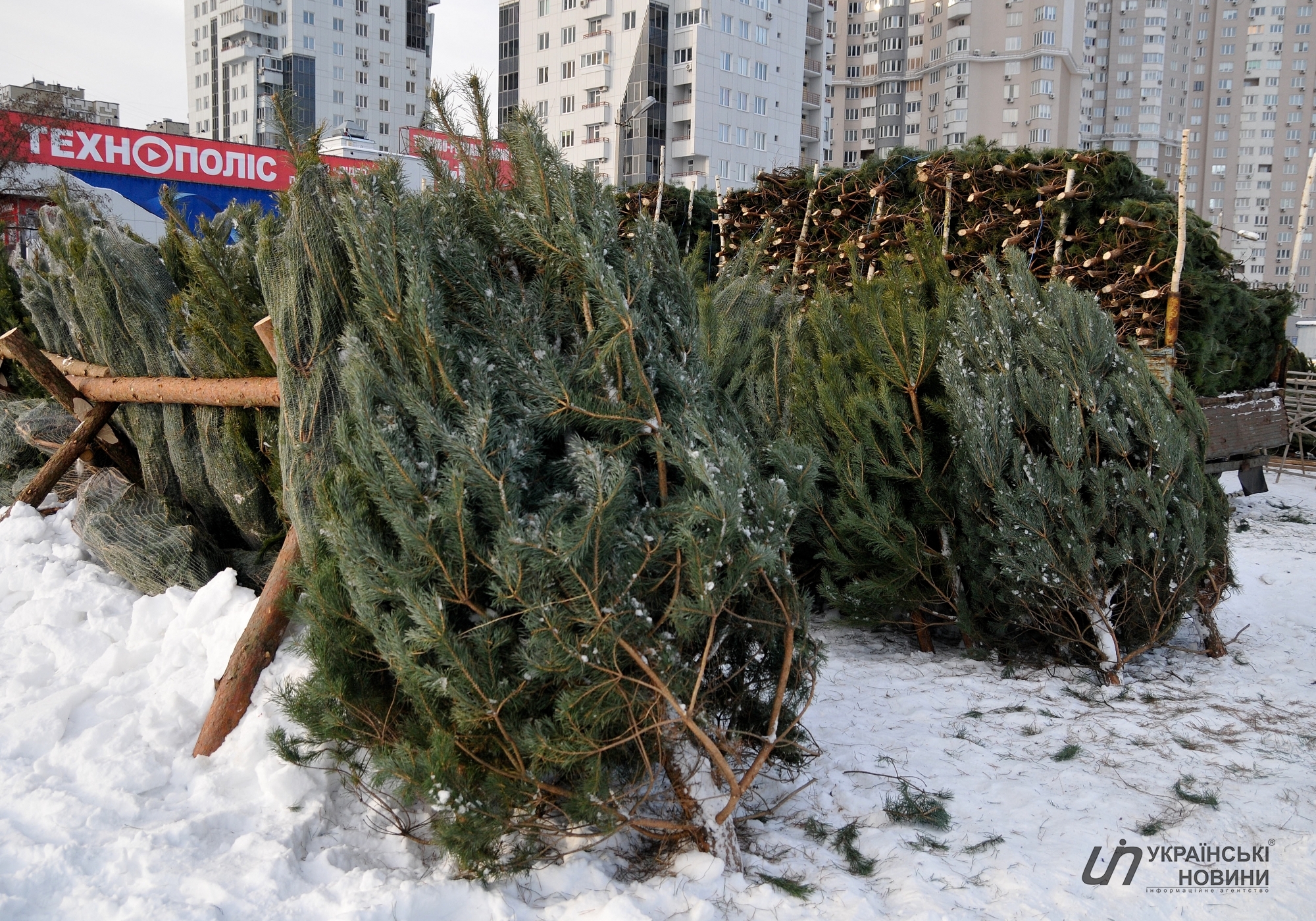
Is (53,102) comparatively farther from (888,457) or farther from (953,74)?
(953,74)

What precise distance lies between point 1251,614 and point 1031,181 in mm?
5148

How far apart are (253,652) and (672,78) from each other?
1878 inches

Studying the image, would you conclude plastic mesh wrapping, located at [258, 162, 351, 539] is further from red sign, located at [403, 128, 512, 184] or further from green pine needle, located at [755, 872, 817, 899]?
green pine needle, located at [755, 872, 817, 899]

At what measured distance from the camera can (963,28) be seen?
64188 millimetres

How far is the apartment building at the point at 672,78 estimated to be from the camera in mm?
45188

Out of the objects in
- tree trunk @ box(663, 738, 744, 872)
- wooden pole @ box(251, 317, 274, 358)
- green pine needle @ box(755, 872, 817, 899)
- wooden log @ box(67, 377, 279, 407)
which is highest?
wooden pole @ box(251, 317, 274, 358)

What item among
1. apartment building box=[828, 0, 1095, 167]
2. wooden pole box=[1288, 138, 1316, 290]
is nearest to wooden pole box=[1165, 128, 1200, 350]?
wooden pole box=[1288, 138, 1316, 290]

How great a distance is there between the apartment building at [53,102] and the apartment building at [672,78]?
1976 cm

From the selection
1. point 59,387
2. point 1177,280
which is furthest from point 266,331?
point 1177,280

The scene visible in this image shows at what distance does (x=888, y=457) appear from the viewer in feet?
13.9

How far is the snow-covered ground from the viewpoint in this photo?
224 cm

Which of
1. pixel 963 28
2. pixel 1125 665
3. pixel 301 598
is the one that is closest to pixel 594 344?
pixel 301 598

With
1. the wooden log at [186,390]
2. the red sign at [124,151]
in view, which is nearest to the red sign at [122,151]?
the red sign at [124,151]

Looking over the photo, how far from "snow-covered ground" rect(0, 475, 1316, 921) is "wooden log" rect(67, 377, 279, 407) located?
2.59 ft
